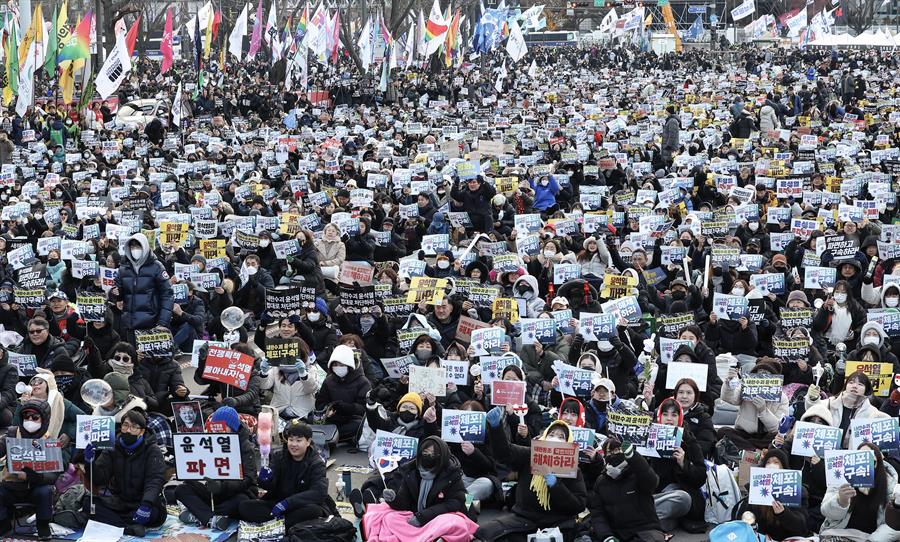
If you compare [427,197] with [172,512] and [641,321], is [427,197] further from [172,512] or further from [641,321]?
[172,512]

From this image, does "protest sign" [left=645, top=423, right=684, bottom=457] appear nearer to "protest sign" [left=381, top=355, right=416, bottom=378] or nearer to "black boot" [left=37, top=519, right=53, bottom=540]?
"protest sign" [left=381, top=355, right=416, bottom=378]

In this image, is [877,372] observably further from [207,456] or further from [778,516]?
[207,456]

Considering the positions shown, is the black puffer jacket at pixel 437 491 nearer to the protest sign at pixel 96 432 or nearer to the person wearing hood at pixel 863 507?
the protest sign at pixel 96 432

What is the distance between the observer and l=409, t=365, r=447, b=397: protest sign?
10.8m

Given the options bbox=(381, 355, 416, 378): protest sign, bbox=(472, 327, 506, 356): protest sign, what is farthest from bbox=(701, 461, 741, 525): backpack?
bbox=(381, 355, 416, 378): protest sign

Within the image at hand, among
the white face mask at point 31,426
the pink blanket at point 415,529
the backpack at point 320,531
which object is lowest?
the backpack at point 320,531

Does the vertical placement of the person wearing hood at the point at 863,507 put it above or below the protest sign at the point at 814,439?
below

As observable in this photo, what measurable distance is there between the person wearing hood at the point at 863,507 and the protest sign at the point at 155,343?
548cm

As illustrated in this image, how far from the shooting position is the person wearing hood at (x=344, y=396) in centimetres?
1168

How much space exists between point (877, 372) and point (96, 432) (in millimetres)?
5912

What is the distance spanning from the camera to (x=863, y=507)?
8.75 meters

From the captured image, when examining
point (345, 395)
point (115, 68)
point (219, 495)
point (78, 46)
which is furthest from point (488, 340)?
point (78, 46)

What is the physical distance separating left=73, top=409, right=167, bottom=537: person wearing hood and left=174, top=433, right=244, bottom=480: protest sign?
25cm

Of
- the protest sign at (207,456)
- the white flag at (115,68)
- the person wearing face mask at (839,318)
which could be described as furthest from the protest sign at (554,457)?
the white flag at (115,68)
